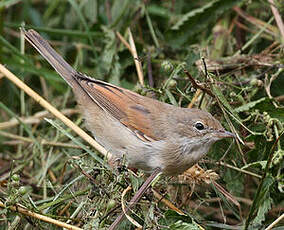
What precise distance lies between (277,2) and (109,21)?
1617mm

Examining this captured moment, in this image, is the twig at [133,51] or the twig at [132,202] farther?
the twig at [133,51]

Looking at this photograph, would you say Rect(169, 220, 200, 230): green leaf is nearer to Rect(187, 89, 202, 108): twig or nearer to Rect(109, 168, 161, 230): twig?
Rect(109, 168, 161, 230): twig

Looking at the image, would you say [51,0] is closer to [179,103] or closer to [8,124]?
[8,124]

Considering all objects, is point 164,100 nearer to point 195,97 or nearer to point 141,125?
point 195,97

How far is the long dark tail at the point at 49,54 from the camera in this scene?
157 inches

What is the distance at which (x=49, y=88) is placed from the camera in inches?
215

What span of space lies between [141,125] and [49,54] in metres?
0.90

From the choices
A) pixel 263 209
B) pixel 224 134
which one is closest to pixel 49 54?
pixel 224 134

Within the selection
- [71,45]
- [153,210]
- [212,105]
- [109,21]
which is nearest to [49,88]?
[71,45]

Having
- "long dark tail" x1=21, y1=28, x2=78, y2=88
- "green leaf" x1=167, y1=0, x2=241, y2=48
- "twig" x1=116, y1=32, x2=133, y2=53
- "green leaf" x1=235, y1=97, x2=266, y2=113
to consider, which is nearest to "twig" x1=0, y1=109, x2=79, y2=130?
"twig" x1=116, y1=32, x2=133, y2=53

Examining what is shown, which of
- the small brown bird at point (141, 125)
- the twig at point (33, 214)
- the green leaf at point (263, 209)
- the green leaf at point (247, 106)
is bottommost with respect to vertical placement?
the twig at point (33, 214)

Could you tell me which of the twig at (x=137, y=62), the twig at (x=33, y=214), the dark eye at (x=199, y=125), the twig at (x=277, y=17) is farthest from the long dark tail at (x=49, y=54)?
the twig at (x=277, y=17)

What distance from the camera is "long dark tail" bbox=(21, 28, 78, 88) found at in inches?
157

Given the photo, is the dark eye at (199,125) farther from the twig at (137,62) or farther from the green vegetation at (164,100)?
the twig at (137,62)
